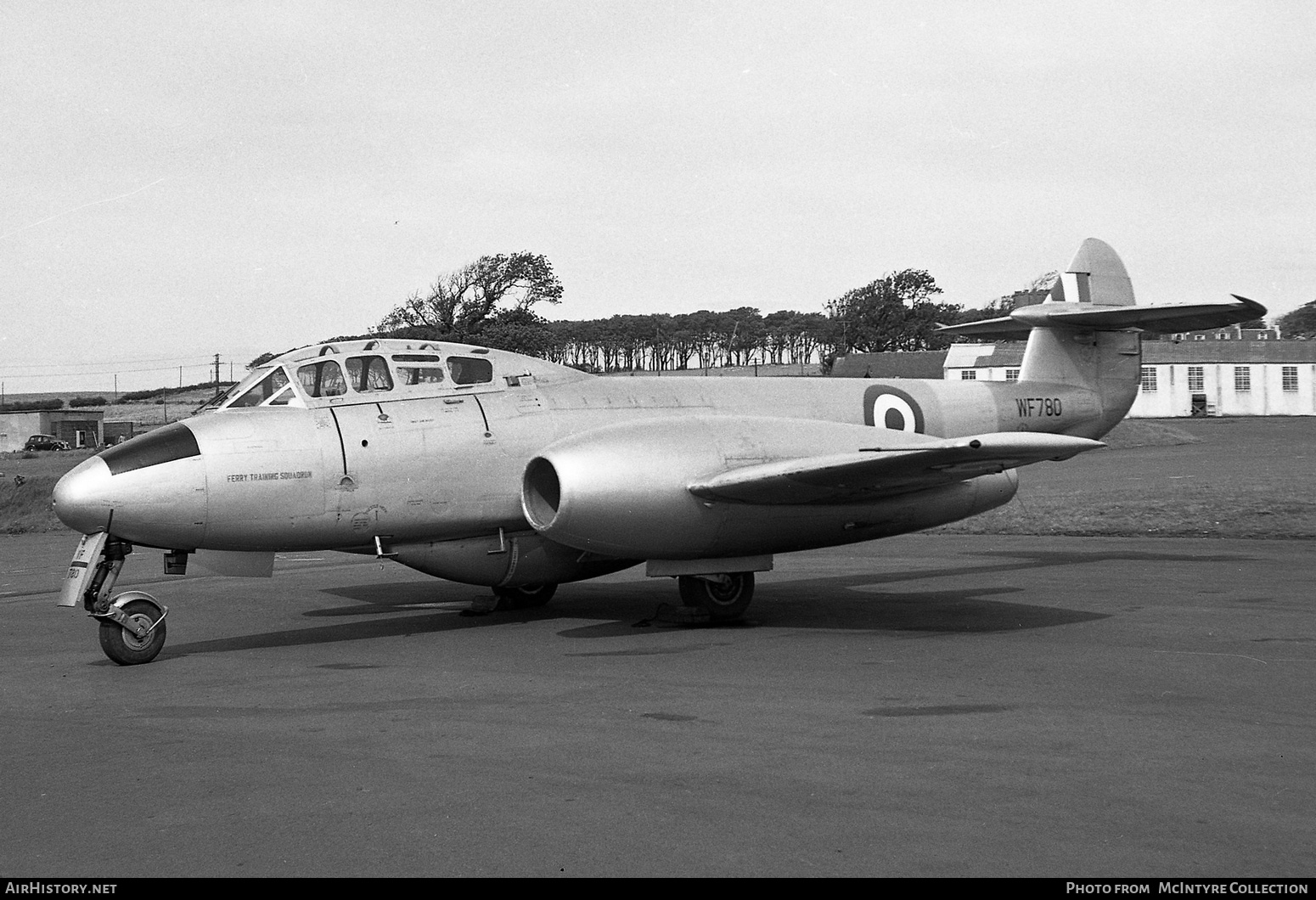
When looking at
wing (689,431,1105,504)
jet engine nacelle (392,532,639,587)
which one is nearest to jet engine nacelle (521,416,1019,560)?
wing (689,431,1105,504)

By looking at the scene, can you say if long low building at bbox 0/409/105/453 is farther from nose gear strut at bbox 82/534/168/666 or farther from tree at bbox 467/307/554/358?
nose gear strut at bbox 82/534/168/666

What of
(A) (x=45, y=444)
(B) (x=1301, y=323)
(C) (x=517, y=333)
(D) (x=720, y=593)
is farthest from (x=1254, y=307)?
(B) (x=1301, y=323)

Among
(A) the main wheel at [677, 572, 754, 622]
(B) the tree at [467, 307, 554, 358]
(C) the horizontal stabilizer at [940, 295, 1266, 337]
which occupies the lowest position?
(A) the main wheel at [677, 572, 754, 622]

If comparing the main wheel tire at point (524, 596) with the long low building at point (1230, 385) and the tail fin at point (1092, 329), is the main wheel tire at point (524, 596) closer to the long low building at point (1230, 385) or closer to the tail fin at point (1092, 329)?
the tail fin at point (1092, 329)

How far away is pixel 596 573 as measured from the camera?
43.1 ft

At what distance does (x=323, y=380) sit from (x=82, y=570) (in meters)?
2.74

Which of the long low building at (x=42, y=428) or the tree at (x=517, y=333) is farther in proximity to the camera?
the long low building at (x=42, y=428)

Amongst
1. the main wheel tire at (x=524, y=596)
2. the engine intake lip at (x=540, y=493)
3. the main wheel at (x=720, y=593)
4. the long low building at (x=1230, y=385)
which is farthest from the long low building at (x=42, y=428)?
the main wheel at (x=720, y=593)

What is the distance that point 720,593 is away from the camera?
1206 cm

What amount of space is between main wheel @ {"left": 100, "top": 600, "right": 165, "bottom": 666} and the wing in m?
4.95

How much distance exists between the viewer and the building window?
78500 millimetres

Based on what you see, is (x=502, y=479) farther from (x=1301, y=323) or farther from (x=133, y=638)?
(x=1301, y=323)

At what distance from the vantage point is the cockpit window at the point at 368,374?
37.7 feet

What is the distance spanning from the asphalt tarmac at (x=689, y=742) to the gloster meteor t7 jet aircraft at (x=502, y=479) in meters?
0.79
